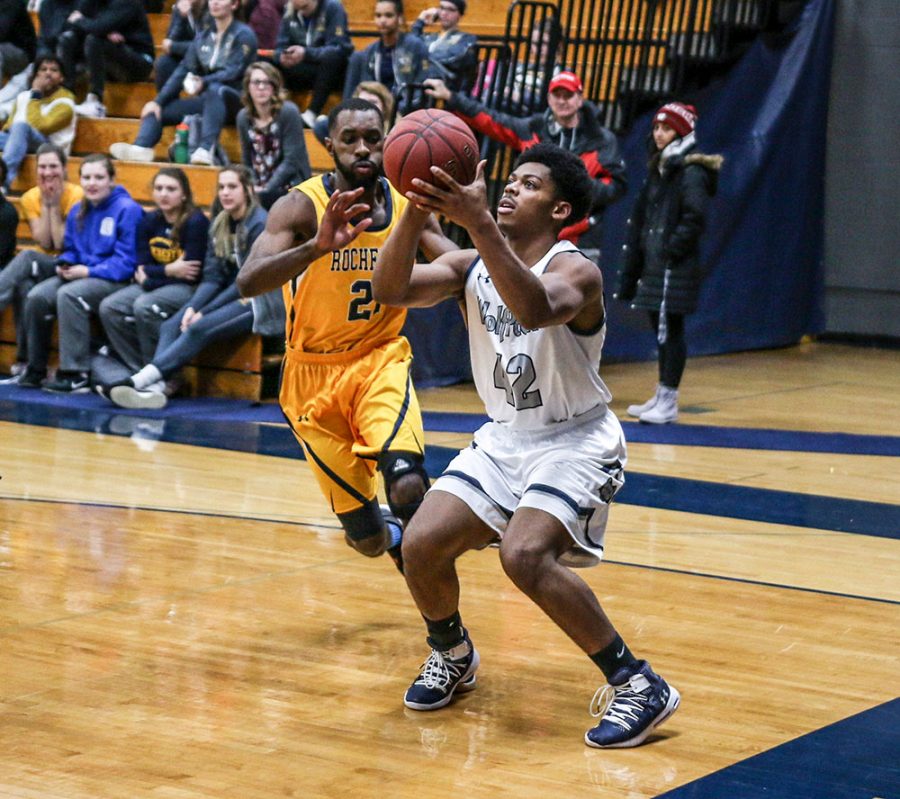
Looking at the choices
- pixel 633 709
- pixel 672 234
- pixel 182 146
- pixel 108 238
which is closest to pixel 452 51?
pixel 182 146

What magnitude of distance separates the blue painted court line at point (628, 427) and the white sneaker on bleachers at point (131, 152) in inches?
103

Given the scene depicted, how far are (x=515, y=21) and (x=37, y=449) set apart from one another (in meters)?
6.32

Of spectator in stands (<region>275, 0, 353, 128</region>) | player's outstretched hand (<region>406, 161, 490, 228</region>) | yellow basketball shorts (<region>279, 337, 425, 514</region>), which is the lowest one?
yellow basketball shorts (<region>279, 337, 425, 514</region>)

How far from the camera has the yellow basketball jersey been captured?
5441mm

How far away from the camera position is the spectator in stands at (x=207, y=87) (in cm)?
1148

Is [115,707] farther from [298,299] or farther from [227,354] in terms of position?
[227,354]

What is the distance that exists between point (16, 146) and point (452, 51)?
357 centimetres

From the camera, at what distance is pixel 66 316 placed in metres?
10.1

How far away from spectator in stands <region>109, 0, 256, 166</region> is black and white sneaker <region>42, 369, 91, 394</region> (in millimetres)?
1975

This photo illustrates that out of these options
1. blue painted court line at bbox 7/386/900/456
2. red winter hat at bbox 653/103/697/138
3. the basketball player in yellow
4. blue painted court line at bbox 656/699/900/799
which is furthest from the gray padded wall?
blue painted court line at bbox 656/699/900/799

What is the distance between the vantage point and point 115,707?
14.1 feet

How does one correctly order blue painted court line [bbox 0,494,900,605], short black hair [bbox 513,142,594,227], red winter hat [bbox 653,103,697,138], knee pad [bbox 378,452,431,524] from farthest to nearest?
red winter hat [bbox 653,103,697,138] < blue painted court line [bbox 0,494,900,605] < knee pad [bbox 378,452,431,524] < short black hair [bbox 513,142,594,227]

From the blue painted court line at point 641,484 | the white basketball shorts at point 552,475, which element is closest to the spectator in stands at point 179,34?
the blue painted court line at point 641,484

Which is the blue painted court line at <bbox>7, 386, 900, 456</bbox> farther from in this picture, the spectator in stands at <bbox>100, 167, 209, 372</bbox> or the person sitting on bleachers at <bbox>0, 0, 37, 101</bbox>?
the person sitting on bleachers at <bbox>0, 0, 37, 101</bbox>
